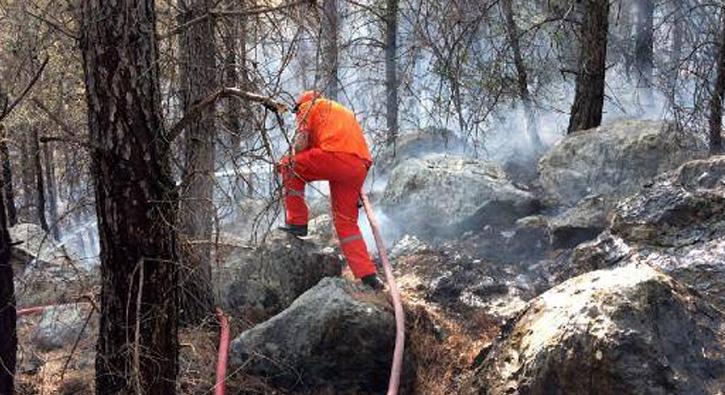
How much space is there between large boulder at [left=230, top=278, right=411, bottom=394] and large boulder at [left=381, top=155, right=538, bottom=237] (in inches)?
137

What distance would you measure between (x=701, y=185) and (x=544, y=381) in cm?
285

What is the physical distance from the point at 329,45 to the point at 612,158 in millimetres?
5770

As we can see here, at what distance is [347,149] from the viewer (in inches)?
242

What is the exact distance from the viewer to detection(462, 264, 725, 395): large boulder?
3.12 meters

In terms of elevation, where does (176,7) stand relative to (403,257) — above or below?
above

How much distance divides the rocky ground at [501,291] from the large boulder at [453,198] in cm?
→ 2

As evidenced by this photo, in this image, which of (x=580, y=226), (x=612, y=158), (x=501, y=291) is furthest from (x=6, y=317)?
(x=612, y=158)

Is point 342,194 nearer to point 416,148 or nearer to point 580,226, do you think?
point 580,226

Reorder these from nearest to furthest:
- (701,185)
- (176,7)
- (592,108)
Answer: (176,7)
(701,185)
(592,108)

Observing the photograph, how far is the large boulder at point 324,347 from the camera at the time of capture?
204 inches

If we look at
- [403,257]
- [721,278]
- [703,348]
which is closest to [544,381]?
[703,348]

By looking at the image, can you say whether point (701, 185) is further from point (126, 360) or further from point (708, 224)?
point (126, 360)

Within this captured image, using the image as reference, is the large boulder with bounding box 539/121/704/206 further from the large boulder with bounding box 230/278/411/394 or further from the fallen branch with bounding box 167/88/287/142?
the fallen branch with bounding box 167/88/287/142

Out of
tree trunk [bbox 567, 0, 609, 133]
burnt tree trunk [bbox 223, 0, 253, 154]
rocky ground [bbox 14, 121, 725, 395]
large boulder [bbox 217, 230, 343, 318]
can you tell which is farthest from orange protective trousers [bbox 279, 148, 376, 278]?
tree trunk [bbox 567, 0, 609, 133]
